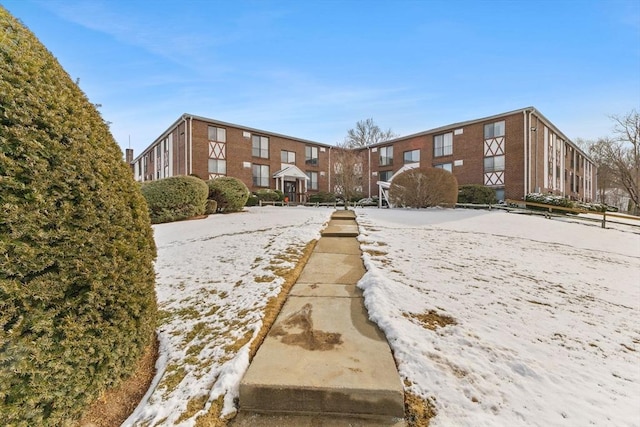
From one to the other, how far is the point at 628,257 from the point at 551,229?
330 centimetres

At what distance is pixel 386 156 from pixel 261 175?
1344 centimetres

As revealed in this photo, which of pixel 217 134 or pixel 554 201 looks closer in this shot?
pixel 554 201

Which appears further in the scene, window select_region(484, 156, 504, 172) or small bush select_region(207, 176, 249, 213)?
window select_region(484, 156, 504, 172)

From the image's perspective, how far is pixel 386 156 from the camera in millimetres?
30562

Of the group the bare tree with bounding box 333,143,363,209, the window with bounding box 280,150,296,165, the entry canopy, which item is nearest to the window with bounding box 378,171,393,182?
the bare tree with bounding box 333,143,363,209

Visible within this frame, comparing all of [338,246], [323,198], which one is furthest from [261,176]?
[338,246]

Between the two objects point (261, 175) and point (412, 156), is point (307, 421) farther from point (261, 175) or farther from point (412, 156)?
point (412, 156)

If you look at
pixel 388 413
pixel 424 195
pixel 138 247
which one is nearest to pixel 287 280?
pixel 138 247

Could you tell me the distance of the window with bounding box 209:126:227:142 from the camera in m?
24.0

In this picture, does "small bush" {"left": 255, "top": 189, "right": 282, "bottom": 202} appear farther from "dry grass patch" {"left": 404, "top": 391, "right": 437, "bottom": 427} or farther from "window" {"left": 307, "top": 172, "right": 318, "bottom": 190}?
"dry grass patch" {"left": 404, "top": 391, "right": 437, "bottom": 427}

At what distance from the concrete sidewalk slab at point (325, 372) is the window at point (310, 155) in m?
29.4

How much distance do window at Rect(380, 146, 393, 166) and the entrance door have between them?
9906 millimetres

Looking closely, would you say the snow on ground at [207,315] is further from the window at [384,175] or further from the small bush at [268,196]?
the window at [384,175]

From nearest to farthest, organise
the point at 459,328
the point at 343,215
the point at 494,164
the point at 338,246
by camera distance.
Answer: the point at 459,328 < the point at 338,246 < the point at 343,215 < the point at 494,164
